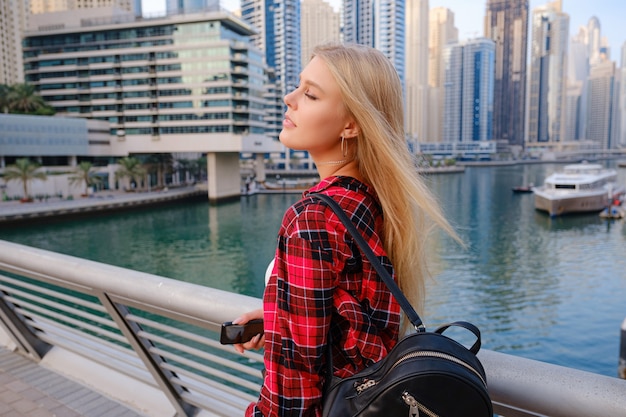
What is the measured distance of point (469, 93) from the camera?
421 feet

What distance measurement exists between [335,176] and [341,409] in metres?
0.48

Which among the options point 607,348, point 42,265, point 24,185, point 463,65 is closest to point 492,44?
point 463,65

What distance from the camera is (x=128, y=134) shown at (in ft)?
160

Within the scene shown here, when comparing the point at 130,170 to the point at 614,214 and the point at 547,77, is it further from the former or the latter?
the point at 547,77

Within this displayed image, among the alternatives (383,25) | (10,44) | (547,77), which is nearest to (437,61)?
(547,77)

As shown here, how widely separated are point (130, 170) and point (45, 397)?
45.0 meters

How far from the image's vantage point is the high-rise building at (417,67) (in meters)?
127

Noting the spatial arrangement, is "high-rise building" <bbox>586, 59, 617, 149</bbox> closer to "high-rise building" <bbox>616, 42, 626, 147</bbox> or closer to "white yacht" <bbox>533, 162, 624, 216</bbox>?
"high-rise building" <bbox>616, 42, 626, 147</bbox>

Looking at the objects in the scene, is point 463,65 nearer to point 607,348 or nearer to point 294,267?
point 607,348

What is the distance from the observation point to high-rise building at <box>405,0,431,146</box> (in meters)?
127

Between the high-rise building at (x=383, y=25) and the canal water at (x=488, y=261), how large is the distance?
205ft

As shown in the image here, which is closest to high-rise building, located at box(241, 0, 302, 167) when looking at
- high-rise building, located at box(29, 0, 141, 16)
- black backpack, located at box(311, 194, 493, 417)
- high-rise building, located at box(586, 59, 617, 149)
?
high-rise building, located at box(29, 0, 141, 16)

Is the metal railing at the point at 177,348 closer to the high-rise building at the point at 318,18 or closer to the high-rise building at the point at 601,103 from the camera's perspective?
the high-rise building at the point at 318,18

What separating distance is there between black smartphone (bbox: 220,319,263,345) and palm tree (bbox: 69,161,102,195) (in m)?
42.1
